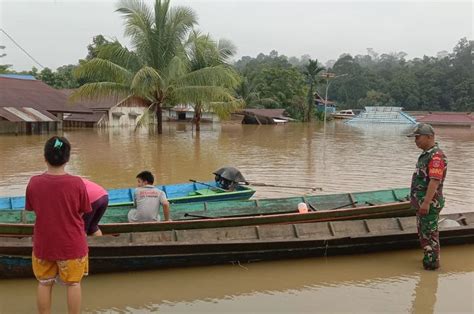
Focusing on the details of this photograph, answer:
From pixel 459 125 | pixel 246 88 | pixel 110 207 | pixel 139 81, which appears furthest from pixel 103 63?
pixel 459 125

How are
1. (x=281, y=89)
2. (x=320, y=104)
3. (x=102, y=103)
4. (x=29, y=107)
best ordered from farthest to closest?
(x=320, y=104) < (x=281, y=89) < (x=102, y=103) < (x=29, y=107)

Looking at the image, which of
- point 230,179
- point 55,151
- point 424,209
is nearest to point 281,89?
point 230,179

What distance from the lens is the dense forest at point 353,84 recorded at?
5075 centimetres

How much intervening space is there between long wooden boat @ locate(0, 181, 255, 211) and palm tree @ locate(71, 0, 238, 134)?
13392 mm

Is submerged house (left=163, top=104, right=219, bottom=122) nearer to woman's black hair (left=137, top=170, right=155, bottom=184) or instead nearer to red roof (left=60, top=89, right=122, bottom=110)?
red roof (left=60, top=89, right=122, bottom=110)

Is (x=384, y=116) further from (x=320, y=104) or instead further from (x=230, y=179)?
(x=230, y=179)

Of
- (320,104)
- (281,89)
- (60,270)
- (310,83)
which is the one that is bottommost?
(60,270)

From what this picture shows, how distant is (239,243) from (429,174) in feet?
8.13

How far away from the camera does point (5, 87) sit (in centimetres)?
2908

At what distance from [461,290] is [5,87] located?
Answer: 98.4 feet

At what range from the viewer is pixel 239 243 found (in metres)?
5.82

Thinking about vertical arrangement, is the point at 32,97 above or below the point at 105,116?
above

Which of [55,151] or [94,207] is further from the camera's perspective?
[94,207]

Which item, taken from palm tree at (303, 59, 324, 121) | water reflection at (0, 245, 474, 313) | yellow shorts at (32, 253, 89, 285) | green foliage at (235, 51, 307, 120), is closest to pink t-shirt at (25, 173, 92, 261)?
yellow shorts at (32, 253, 89, 285)
